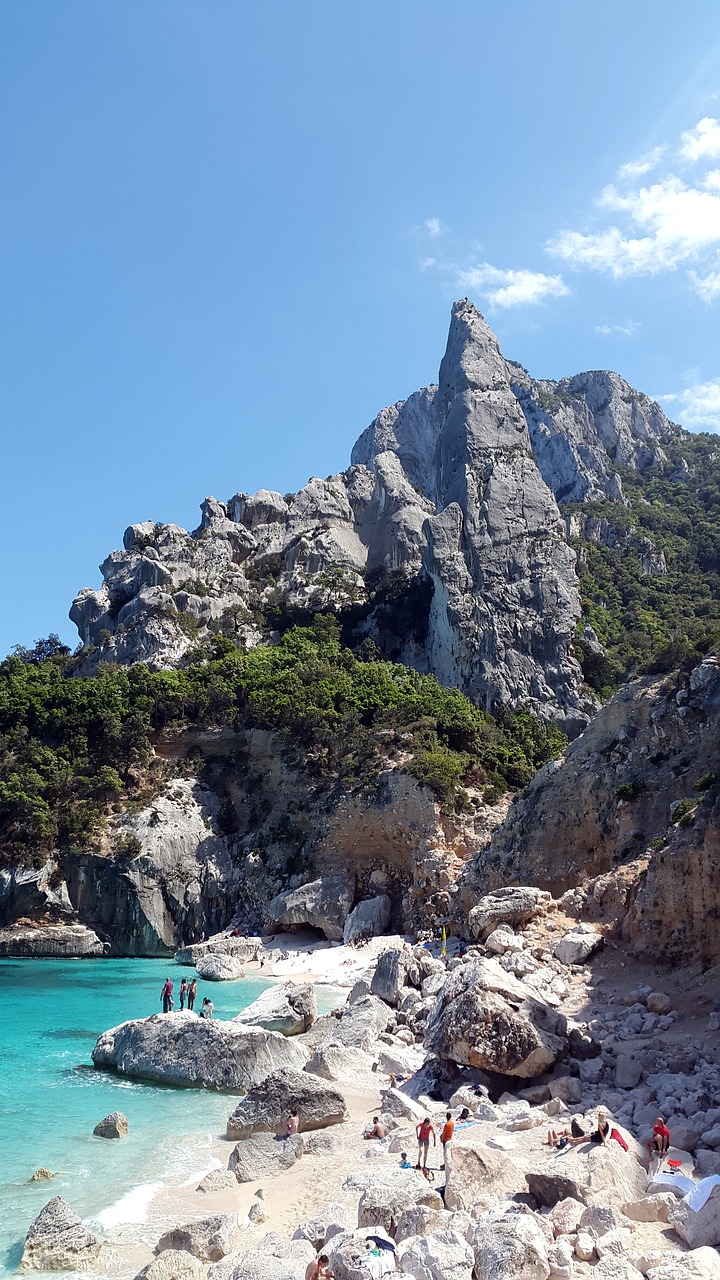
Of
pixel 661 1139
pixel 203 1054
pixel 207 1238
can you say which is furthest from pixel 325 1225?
pixel 203 1054

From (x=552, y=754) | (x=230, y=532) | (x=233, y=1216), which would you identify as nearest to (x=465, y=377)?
(x=230, y=532)

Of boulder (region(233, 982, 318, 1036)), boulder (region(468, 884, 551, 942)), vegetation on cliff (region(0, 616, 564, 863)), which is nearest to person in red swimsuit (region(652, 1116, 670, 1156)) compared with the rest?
boulder (region(233, 982, 318, 1036))

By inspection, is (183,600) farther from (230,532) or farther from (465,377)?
(465,377)

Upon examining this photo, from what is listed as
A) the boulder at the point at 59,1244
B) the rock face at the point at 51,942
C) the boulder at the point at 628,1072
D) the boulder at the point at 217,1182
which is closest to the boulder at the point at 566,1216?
the boulder at the point at 628,1072

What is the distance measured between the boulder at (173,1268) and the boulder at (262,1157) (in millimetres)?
3149

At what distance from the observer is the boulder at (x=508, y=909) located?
71.8ft

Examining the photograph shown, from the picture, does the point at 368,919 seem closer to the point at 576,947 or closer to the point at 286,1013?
the point at 286,1013

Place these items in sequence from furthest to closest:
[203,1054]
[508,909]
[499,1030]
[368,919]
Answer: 1. [368,919]
2. [508,909]
3. [203,1054]
4. [499,1030]

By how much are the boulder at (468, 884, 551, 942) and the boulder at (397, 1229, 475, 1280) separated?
14787mm

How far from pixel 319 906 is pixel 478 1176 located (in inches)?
1081

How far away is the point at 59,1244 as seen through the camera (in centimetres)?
887

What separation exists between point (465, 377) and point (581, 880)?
52527 mm

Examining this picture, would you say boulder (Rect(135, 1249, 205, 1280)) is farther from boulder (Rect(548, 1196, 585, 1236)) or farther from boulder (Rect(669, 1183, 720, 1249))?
boulder (Rect(669, 1183, 720, 1249))

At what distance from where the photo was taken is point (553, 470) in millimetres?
95000
